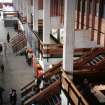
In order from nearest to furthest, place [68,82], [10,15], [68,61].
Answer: [68,82]
[68,61]
[10,15]

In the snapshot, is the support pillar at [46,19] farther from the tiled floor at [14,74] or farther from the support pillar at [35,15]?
the support pillar at [35,15]

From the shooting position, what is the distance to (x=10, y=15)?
48844mm

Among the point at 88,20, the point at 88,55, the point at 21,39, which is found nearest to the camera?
the point at 88,20

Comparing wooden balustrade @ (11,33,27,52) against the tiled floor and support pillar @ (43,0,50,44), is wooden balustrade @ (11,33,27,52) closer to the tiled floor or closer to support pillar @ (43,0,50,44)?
the tiled floor

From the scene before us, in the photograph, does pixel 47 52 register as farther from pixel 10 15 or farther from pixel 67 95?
pixel 10 15

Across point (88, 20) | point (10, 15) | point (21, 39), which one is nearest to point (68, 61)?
point (88, 20)

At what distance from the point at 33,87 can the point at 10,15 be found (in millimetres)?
31585

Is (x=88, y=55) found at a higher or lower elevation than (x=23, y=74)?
higher

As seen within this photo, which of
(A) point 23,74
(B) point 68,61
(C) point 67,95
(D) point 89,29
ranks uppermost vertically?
(D) point 89,29

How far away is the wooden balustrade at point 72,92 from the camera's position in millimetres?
9625

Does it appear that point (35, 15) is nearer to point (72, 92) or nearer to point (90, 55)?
point (90, 55)

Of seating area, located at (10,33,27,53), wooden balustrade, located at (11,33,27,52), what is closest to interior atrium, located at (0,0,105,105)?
seating area, located at (10,33,27,53)

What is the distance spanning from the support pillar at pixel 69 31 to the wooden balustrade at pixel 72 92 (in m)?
0.79

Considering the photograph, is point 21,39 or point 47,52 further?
point 21,39
